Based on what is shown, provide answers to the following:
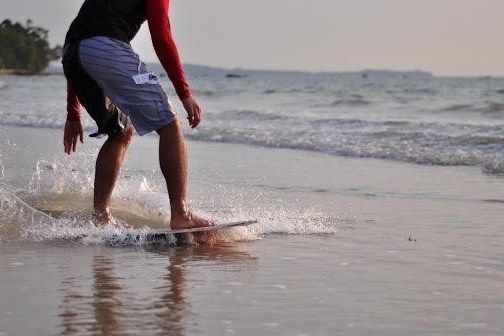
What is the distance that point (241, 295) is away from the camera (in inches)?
150

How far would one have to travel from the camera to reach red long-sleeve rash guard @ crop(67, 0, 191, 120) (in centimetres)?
489

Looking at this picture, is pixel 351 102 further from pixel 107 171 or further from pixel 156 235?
pixel 156 235

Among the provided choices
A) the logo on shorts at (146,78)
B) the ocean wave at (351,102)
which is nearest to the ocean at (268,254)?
the logo on shorts at (146,78)

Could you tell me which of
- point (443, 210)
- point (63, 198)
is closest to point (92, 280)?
point (63, 198)

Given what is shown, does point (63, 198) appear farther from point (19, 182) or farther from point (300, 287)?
point (300, 287)

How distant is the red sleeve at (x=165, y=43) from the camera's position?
4.89 metres

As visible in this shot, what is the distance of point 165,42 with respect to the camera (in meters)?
4.92

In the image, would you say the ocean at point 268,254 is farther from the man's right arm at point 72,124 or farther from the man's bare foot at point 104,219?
the man's right arm at point 72,124

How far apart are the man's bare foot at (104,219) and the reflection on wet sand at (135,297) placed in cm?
54

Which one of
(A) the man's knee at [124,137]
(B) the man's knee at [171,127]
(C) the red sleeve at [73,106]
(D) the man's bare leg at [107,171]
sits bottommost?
(D) the man's bare leg at [107,171]

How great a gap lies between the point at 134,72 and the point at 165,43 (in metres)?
0.23

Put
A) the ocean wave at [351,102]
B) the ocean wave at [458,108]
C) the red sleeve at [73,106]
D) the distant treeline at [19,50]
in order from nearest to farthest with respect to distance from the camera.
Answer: the red sleeve at [73,106]
the ocean wave at [458,108]
the ocean wave at [351,102]
the distant treeline at [19,50]

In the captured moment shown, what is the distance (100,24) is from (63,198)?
1.67 m

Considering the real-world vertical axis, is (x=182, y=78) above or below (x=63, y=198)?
above
